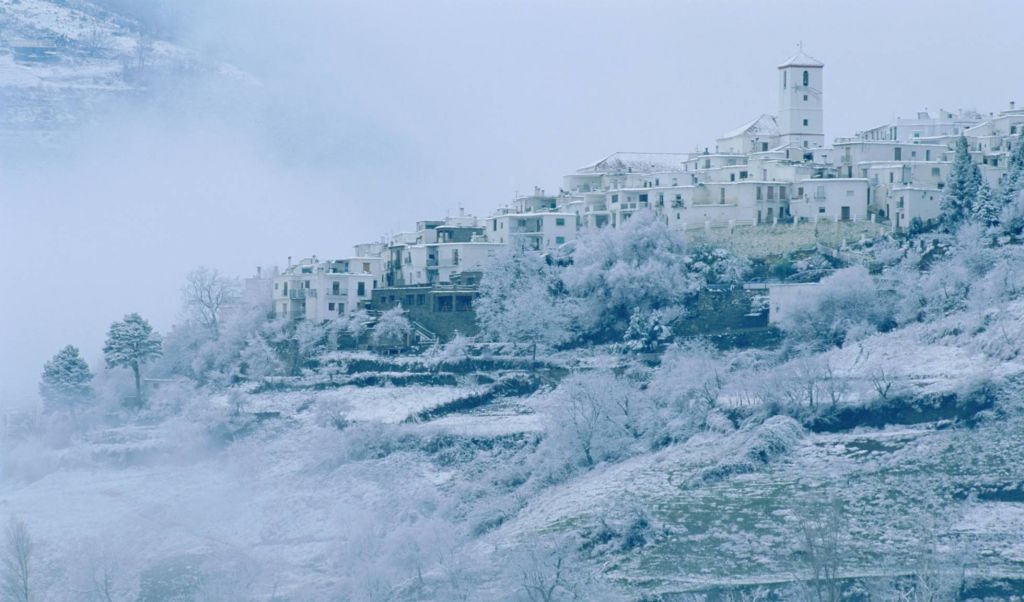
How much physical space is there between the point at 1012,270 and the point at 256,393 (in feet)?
77.3

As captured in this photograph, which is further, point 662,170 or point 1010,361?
point 662,170

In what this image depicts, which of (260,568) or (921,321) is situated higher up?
(921,321)

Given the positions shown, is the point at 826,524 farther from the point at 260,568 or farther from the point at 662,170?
the point at 662,170

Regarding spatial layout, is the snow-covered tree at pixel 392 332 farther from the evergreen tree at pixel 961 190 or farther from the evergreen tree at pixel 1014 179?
the evergreen tree at pixel 1014 179

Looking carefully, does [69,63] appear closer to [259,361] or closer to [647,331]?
[259,361]

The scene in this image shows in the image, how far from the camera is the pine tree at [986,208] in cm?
6122

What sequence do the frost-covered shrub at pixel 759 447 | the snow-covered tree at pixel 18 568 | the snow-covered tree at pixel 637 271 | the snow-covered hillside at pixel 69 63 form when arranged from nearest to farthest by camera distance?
1. the snow-covered tree at pixel 18 568
2. the frost-covered shrub at pixel 759 447
3. the snow-covered tree at pixel 637 271
4. the snow-covered hillside at pixel 69 63

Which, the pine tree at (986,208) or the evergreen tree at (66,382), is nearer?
the pine tree at (986,208)

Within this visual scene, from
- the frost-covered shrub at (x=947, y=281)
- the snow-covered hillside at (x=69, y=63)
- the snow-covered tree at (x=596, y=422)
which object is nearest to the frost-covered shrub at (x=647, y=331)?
the snow-covered tree at (x=596, y=422)

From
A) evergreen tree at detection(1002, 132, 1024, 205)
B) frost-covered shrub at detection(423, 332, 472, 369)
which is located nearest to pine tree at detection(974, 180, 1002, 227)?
evergreen tree at detection(1002, 132, 1024, 205)

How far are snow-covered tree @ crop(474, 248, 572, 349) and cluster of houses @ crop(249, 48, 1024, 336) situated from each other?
3.06 ft

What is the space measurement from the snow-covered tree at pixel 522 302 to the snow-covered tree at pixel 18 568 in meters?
19.5

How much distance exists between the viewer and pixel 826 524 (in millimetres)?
41781

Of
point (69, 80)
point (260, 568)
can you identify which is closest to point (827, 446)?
point (260, 568)
